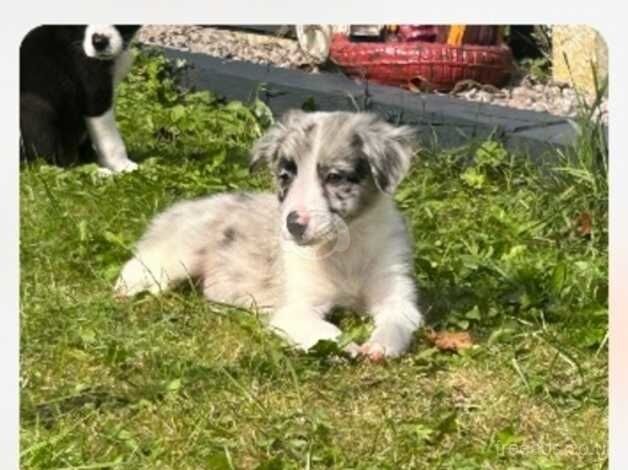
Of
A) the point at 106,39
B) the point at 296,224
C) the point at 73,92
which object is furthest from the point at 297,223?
the point at 73,92

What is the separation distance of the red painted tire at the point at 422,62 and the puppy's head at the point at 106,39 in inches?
13.7

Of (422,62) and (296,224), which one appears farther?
(422,62)

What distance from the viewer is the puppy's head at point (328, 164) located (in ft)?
10.8

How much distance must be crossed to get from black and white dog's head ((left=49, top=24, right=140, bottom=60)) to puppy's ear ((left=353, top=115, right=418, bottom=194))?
470 millimetres

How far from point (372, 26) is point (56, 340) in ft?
2.53

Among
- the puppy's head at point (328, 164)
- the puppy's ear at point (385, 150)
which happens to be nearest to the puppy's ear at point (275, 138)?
the puppy's head at point (328, 164)

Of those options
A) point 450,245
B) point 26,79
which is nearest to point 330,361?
point 450,245

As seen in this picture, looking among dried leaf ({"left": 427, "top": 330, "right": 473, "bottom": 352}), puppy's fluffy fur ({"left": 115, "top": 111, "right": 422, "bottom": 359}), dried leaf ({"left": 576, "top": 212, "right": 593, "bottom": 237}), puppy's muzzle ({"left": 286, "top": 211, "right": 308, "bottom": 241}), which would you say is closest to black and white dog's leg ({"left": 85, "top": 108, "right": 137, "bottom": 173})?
puppy's fluffy fur ({"left": 115, "top": 111, "right": 422, "bottom": 359})

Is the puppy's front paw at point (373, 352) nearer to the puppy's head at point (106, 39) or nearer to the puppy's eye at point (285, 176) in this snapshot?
the puppy's eye at point (285, 176)

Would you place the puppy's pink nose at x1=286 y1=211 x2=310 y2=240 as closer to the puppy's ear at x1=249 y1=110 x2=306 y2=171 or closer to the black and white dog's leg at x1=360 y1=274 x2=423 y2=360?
the puppy's ear at x1=249 y1=110 x2=306 y2=171

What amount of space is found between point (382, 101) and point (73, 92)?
0.82 m

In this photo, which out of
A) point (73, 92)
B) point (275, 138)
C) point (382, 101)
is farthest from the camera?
point (73, 92)

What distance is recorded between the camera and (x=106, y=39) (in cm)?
326

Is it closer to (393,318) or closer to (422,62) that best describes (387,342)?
(393,318)
